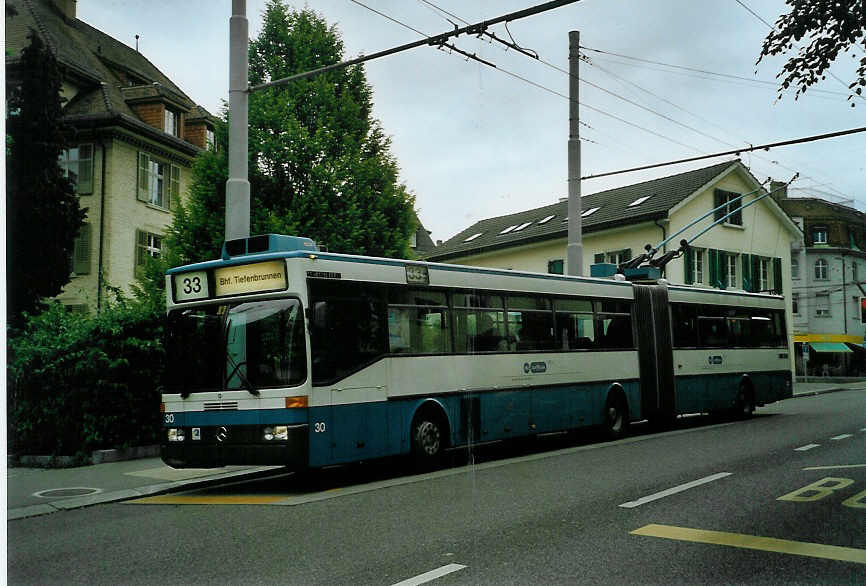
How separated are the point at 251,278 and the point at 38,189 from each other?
7.67 m

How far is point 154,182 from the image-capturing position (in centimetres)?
2773

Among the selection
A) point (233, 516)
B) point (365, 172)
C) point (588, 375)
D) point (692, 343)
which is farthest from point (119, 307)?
point (692, 343)

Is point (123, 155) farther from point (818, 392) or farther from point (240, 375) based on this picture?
point (818, 392)

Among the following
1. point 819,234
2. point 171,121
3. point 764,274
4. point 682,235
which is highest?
point 819,234

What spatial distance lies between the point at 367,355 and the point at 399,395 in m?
0.81

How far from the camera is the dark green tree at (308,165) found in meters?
21.8

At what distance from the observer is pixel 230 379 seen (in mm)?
10453

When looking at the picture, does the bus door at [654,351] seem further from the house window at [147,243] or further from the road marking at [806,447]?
the house window at [147,243]

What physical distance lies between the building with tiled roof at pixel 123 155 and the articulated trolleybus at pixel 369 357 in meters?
7.80

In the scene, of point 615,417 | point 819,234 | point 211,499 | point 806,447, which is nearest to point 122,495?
point 211,499

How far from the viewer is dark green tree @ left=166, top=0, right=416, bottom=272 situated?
21797mm

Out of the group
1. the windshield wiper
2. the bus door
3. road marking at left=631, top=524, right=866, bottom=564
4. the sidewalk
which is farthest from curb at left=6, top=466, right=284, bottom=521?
the bus door

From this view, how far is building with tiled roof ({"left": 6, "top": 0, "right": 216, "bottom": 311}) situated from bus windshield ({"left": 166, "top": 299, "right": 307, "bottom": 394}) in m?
7.38

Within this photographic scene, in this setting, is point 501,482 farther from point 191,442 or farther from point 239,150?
point 239,150
